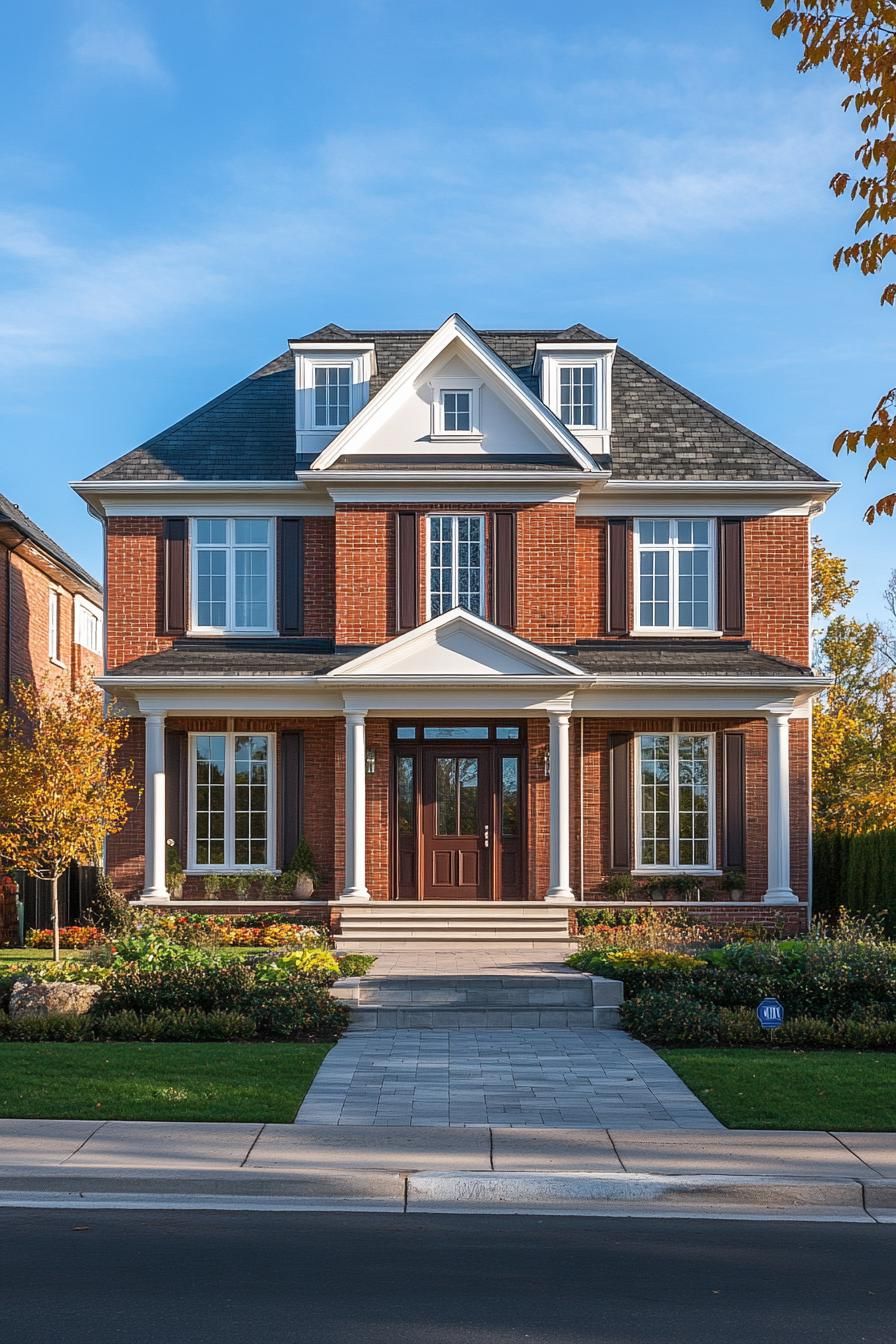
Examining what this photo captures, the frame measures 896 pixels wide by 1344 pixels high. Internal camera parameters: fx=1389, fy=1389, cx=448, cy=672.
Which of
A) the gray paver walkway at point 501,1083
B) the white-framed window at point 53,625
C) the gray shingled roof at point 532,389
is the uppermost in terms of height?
the gray shingled roof at point 532,389

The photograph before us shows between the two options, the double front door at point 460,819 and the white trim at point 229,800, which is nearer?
the double front door at point 460,819

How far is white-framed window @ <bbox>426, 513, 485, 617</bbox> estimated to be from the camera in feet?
70.9

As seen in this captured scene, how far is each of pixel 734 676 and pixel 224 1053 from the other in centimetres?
1128

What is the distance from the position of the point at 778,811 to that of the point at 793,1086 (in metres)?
10.5

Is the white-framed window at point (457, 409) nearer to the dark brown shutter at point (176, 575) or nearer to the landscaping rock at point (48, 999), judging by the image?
the dark brown shutter at point (176, 575)

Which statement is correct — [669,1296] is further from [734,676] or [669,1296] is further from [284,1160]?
[734,676]

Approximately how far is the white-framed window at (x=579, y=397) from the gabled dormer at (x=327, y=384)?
3179 millimetres

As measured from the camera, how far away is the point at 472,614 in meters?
20.9

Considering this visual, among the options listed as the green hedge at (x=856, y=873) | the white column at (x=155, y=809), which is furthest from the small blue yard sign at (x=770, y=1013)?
the white column at (x=155, y=809)

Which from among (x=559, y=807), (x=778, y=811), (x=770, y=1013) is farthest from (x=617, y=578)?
(x=770, y=1013)

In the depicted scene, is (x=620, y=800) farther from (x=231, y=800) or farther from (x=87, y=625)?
(x=87, y=625)

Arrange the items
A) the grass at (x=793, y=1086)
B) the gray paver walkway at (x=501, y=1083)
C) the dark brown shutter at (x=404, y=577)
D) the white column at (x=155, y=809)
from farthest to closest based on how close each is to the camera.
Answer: the dark brown shutter at (x=404, y=577) < the white column at (x=155, y=809) < the gray paver walkway at (x=501, y=1083) < the grass at (x=793, y=1086)

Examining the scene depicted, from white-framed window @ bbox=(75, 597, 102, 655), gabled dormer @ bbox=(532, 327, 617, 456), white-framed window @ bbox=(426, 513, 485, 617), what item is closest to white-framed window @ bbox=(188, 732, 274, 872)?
white-framed window @ bbox=(426, 513, 485, 617)

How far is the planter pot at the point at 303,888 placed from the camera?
21.3m
